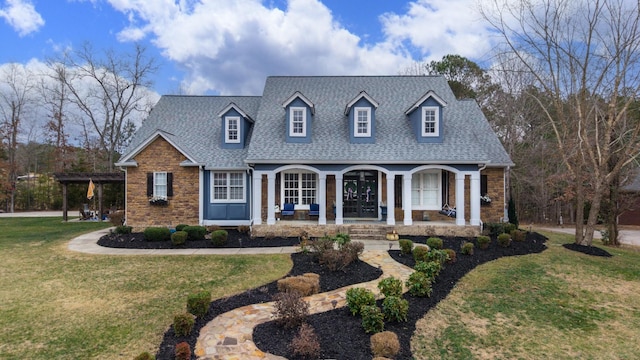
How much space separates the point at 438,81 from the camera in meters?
20.0

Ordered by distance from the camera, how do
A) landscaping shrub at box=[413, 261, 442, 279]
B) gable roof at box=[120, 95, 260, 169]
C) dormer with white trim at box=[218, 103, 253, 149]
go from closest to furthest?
landscaping shrub at box=[413, 261, 442, 279], gable roof at box=[120, 95, 260, 169], dormer with white trim at box=[218, 103, 253, 149]

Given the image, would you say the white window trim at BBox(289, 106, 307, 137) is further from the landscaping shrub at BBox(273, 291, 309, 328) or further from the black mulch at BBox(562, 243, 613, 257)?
the black mulch at BBox(562, 243, 613, 257)

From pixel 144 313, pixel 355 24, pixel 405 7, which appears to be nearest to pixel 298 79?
pixel 355 24

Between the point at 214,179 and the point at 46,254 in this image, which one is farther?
the point at 214,179

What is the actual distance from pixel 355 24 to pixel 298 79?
4576mm

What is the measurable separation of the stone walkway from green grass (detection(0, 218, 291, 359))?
101 cm

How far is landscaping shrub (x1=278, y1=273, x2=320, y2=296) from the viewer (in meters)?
8.27

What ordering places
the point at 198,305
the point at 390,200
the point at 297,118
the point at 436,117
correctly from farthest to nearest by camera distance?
the point at 297,118, the point at 436,117, the point at 390,200, the point at 198,305

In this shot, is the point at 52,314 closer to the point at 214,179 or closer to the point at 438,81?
the point at 214,179

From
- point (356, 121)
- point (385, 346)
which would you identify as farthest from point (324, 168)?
point (385, 346)

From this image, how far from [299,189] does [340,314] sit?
10.3 meters

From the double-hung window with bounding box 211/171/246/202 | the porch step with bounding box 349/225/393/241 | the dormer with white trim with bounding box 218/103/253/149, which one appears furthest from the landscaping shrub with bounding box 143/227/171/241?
the porch step with bounding box 349/225/393/241

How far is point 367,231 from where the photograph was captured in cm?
1496

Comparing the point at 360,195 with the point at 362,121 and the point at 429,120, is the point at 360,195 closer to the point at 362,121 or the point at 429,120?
the point at 362,121
